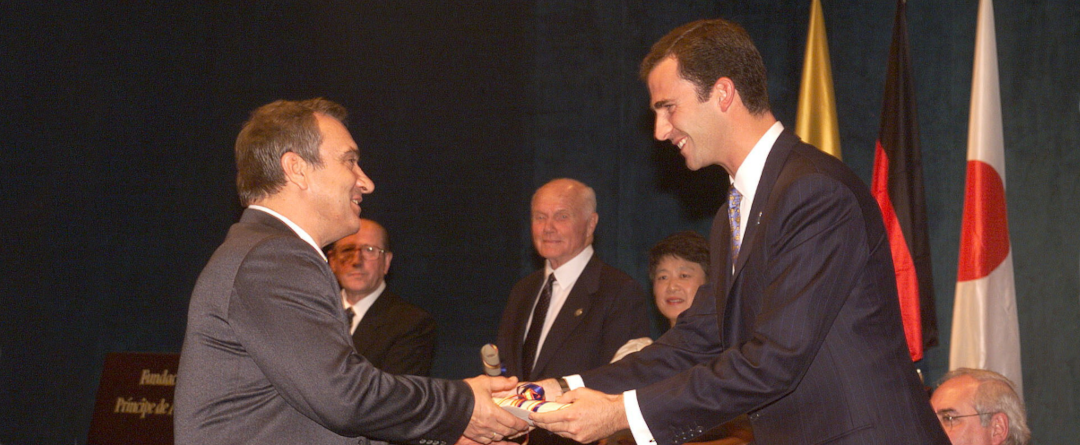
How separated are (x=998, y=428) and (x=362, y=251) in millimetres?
3026

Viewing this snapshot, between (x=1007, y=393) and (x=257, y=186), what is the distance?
2404 mm

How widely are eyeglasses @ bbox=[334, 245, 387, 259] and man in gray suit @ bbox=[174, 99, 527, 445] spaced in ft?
7.93

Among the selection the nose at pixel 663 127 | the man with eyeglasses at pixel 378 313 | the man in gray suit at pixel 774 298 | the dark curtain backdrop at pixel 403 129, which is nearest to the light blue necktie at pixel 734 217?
the man in gray suit at pixel 774 298

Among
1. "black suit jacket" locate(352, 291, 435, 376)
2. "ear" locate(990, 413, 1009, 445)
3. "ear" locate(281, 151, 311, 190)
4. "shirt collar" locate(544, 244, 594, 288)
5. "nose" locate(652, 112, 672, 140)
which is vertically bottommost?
"ear" locate(990, 413, 1009, 445)

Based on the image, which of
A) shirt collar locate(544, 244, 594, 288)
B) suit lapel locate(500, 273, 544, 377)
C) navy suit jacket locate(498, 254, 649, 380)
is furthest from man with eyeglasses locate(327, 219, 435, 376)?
shirt collar locate(544, 244, 594, 288)

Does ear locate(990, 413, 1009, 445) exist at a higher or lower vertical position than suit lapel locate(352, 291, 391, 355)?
lower

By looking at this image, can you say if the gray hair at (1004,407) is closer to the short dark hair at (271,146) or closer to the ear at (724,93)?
the ear at (724,93)

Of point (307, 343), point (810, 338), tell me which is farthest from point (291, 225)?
point (810, 338)

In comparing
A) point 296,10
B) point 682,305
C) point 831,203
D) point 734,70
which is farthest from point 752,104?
point 296,10

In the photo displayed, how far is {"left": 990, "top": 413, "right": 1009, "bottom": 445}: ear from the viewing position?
9.82 feet

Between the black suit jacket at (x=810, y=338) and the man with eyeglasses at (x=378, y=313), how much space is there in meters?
2.32

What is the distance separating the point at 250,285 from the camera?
210cm

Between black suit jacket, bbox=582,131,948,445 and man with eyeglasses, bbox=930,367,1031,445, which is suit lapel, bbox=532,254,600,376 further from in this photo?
black suit jacket, bbox=582,131,948,445

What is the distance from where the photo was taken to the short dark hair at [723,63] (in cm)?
241
